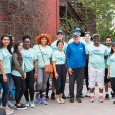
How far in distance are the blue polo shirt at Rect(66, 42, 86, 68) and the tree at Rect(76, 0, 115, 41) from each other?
1607cm

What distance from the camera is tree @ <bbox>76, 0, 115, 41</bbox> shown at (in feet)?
83.1

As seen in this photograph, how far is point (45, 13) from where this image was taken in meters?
15.7

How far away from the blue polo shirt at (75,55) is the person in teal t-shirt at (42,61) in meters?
0.54

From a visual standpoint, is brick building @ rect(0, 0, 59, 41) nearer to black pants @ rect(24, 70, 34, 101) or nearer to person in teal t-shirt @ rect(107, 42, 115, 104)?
black pants @ rect(24, 70, 34, 101)

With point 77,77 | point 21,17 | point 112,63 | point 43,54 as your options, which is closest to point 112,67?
point 112,63

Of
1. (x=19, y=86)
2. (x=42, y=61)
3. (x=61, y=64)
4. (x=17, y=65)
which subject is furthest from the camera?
(x=61, y=64)

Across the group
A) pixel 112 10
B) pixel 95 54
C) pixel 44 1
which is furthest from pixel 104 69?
pixel 112 10

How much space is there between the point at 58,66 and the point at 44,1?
7.12m

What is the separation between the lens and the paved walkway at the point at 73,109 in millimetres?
7974

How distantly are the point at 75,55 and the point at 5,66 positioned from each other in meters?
2.23

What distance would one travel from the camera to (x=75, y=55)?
9102 millimetres

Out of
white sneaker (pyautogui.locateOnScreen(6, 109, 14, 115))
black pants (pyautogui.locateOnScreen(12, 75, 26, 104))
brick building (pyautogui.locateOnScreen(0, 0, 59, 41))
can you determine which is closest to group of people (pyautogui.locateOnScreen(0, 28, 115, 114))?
black pants (pyautogui.locateOnScreen(12, 75, 26, 104))

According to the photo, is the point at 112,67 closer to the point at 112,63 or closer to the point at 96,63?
the point at 112,63

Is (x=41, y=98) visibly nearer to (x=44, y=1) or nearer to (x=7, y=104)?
(x=7, y=104)
